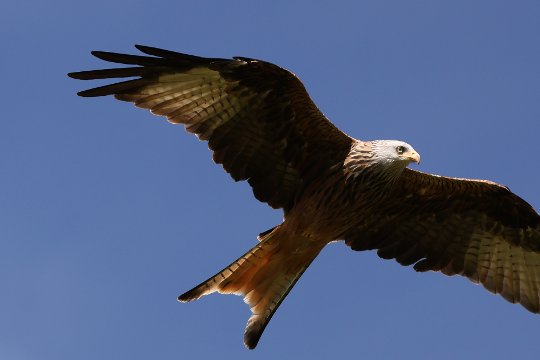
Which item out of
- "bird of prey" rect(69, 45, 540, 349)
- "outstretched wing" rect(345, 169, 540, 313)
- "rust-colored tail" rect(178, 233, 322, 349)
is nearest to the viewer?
"bird of prey" rect(69, 45, 540, 349)

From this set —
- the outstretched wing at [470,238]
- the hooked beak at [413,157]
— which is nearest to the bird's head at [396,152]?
the hooked beak at [413,157]

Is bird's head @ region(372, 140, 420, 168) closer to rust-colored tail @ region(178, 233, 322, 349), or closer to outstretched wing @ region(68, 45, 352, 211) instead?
outstretched wing @ region(68, 45, 352, 211)

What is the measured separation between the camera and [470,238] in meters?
16.1

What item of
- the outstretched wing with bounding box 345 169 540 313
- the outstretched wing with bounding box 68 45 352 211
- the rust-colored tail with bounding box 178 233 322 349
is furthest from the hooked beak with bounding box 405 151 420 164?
the rust-colored tail with bounding box 178 233 322 349

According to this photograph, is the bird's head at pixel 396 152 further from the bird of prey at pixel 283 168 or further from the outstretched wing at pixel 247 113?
the outstretched wing at pixel 247 113

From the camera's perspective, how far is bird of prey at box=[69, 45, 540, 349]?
14328 millimetres

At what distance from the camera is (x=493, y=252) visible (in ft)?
53.0

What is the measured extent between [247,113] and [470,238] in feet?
11.7

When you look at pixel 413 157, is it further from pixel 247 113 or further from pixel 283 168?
pixel 247 113

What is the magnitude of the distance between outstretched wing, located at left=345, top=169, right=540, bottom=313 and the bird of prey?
3cm

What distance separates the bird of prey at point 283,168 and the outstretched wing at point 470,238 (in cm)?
3

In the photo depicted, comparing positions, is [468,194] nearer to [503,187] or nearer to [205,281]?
[503,187]

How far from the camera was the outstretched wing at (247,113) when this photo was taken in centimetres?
1423

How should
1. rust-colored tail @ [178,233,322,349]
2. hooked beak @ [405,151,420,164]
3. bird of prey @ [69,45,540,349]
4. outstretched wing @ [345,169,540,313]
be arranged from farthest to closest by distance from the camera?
1. outstretched wing @ [345,169,540,313]
2. rust-colored tail @ [178,233,322,349]
3. bird of prey @ [69,45,540,349]
4. hooked beak @ [405,151,420,164]
